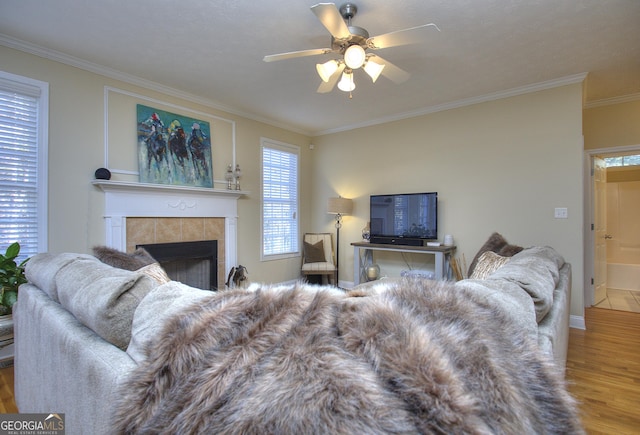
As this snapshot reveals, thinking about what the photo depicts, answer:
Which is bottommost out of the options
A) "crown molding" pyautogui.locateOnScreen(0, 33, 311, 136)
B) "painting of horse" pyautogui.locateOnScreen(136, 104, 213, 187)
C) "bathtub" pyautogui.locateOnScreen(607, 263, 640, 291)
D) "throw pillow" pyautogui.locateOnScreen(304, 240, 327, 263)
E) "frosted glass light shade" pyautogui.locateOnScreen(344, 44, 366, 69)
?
"bathtub" pyautogui.locateOnScreen(607, 263, 640, 291)

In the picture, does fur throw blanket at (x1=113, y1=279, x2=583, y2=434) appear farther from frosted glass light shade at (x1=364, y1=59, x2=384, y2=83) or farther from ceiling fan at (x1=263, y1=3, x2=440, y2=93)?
frosted glass light shade at (x1=364, y1=59, x2=384, y2=83)

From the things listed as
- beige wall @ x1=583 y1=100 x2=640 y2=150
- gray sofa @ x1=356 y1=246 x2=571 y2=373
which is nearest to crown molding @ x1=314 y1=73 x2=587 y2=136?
beige wall @ x1=583 y1=100 x2=640 y2=150

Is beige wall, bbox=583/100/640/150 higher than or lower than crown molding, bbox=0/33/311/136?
lower

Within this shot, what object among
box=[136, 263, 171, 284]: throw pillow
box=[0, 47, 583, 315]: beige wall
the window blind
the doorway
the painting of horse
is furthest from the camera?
the doorway

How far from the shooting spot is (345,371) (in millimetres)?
514

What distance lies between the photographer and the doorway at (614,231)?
3.89m

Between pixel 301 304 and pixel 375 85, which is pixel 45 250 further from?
pixel 375 85

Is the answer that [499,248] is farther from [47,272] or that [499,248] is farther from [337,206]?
[47,272]

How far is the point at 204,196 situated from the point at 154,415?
3451 millimetres

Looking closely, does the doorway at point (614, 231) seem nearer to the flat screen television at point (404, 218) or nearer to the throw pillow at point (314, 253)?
the flat screen television at point (404, 218)

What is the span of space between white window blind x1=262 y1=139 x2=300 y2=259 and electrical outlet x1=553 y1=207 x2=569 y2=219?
3454 millimetres

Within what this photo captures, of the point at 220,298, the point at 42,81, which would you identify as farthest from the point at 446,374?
the point at 42,81

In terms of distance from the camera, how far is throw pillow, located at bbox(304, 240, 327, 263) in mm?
4871

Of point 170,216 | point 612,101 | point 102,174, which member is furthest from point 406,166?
point 102,174
